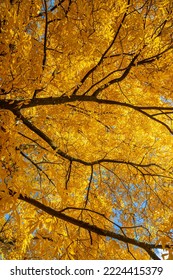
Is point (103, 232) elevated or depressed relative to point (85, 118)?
depressed

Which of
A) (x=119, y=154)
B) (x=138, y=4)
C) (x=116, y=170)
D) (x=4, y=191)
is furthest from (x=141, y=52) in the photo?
(x=116, y=170)

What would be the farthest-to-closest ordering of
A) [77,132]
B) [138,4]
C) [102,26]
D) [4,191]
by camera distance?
1. [77,132]
2. [138,4]
3. [102,26]
4. [4,191]

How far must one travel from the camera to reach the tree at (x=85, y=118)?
8.38ft

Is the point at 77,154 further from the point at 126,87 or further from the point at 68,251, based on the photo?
the point at 68,251

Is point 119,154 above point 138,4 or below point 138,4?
below

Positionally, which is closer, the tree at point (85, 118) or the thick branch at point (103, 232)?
the thick branch at point (103, 232)

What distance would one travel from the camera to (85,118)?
14.4 feet

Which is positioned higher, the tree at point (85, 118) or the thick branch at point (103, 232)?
the tree at point (85, 118)

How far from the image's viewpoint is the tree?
2555 mm

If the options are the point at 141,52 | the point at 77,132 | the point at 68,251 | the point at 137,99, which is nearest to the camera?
the point at 68,251

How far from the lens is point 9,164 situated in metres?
2.65

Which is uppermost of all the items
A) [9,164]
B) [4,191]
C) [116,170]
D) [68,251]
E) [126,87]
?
[126,87]

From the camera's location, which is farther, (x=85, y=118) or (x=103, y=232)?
(x=85, y=118)

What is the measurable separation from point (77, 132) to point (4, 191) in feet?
9.15
